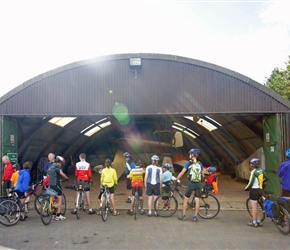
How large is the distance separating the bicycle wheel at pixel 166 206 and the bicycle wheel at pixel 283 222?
98.9 inches

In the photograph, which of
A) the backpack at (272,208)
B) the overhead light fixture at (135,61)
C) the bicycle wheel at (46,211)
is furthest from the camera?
the overhead light fixture at (135,61)

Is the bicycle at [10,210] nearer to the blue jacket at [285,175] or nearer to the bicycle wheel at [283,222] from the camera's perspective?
the bicycle wheel at [283,222]

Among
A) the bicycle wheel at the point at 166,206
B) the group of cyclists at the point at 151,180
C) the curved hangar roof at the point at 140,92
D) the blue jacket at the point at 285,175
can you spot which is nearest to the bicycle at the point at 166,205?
the bicycle wheel at the point at 166,206

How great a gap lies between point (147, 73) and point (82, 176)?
3.98 meters

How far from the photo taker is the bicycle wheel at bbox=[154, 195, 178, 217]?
8.05 metres

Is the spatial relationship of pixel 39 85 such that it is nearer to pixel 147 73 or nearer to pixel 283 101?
pixel 147 73

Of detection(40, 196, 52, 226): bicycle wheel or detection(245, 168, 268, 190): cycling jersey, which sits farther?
detection(40, 196, 52, 226): bicycle wheel

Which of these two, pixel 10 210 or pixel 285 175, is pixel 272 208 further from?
pixel 10 210

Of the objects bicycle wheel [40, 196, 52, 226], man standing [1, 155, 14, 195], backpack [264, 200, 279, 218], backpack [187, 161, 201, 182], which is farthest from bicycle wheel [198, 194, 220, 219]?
man standing [1, 155, 14, 195]

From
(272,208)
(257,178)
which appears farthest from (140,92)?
(272,208)

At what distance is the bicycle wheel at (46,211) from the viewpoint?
7.19 metres

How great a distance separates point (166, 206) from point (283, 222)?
2.93m

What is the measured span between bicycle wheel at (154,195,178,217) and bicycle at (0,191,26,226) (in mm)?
3380

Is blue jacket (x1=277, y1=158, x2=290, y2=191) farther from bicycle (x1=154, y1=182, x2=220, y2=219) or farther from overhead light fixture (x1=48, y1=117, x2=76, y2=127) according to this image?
overhead light fixture (x1=48, y1=117, x2=76, y2=127)
